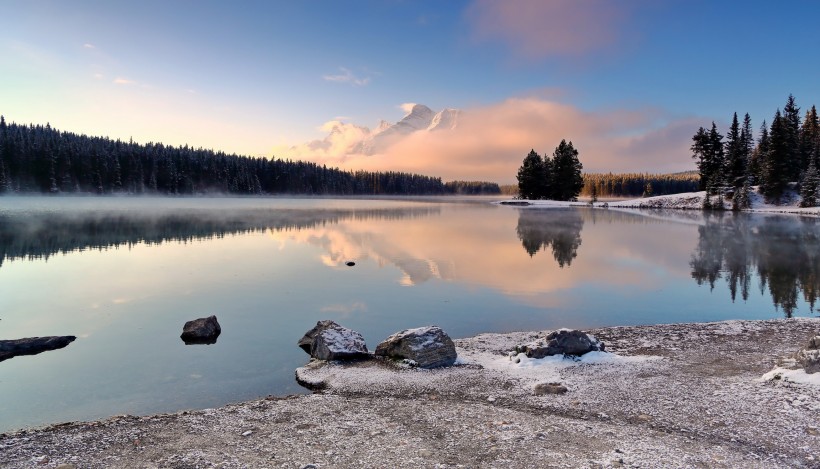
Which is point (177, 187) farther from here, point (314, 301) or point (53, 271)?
point (314, 301)

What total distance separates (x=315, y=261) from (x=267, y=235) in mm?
17478

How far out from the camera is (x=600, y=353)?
13078 millimetres

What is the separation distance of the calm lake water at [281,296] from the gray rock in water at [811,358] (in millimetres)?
6606

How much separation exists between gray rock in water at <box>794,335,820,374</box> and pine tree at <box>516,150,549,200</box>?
12201cm

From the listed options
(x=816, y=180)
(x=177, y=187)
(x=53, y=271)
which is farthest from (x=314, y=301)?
(x=177, y=187)

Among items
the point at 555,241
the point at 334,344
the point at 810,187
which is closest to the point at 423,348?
the point at 334,344

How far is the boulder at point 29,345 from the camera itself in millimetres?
13914

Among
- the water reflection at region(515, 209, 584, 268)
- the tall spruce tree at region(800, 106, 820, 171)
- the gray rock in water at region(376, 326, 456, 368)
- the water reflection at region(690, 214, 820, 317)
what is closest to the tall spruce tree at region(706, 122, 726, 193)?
the tall spruce tree at region(800, 106, 820, 171)

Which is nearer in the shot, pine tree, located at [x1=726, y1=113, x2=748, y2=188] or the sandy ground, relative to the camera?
the sandy ground

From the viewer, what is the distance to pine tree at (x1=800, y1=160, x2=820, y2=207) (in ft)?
279

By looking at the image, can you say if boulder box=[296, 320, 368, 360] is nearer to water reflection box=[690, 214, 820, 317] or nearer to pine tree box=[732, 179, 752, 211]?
water reflection box=[690, 214, 820, 317]

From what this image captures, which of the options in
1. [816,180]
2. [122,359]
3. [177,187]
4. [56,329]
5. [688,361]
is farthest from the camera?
[177,187]

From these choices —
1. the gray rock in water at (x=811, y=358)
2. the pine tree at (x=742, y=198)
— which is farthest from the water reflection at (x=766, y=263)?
the pine tree at (x=742, y=198)

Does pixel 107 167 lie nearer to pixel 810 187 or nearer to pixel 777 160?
pixel 777 160
